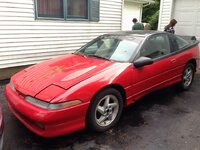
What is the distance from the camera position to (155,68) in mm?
3777

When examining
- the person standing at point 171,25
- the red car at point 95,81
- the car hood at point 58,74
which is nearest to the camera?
the red car at point 95,81

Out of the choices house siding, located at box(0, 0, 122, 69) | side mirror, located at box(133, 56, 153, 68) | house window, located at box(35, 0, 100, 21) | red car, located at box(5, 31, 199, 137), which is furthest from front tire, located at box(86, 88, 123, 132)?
house window, located at box(35, 0, 100, 21)

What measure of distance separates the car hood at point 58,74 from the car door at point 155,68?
0.58 metres

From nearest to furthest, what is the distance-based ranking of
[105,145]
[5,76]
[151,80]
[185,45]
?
[105,145] → [151,80] → [185,45] → [5,76]

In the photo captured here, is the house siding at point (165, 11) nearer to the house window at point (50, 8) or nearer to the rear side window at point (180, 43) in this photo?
the rear side window at point (180, 43)

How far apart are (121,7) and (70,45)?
110 inches

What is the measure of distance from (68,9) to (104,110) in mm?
4540

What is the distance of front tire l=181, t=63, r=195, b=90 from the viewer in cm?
476

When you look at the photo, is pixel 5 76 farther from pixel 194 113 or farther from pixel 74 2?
pixel 194 113

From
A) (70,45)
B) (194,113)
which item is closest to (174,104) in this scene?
(194,113)

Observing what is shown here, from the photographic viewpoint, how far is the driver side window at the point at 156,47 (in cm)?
379

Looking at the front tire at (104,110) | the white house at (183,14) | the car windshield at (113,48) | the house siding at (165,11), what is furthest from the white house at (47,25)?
the front tire at (104,110)

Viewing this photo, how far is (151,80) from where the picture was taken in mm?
3762

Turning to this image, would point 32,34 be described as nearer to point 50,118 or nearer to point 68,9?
point 68,9
